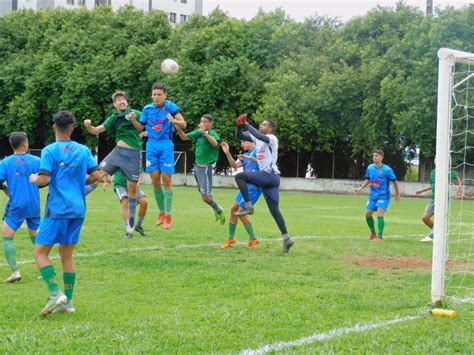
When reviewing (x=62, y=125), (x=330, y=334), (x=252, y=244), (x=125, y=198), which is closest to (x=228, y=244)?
(x=252, y=244)

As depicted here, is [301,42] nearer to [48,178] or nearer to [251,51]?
[251,51]

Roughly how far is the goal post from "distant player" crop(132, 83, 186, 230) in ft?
18.8

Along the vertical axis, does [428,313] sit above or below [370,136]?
below

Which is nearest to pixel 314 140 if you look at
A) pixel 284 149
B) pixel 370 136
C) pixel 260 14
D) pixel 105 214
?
pixel 284 149

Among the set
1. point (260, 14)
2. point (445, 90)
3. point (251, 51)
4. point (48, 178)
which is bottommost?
point (48, 178)

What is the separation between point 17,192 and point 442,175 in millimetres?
4822

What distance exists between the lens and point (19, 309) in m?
6.61

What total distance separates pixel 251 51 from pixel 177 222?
89.8 feet

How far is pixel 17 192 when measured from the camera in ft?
27.1

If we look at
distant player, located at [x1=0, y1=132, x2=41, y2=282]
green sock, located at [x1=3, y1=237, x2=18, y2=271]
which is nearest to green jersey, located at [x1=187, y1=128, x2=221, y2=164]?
distant player, located at [x1=0, y1=132, x2=41, y2=282]

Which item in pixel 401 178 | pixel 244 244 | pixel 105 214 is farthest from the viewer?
pixel 401 178

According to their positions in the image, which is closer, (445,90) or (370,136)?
(445,90)

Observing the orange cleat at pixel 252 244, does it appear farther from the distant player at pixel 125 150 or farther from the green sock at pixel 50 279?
the green sock at pixel 50 279

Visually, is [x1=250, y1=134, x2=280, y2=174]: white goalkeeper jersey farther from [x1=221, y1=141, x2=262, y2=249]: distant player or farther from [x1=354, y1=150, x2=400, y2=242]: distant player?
[x1=354, y1=150, x2=400, y2=242]: distant player
